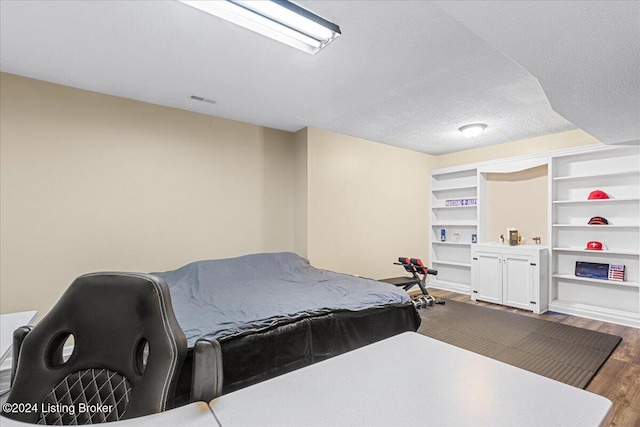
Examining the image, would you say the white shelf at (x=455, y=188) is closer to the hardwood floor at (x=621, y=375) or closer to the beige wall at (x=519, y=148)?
the beige wall at (x=519, y=148)

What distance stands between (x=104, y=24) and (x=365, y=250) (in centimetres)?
404

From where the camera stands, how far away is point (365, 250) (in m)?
4.92

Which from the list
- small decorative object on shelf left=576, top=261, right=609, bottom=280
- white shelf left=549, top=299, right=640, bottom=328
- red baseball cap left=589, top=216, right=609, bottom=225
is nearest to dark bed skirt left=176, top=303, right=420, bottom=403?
white shelf left=549, top=299, right=640, bottom=328

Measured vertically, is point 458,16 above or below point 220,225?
above

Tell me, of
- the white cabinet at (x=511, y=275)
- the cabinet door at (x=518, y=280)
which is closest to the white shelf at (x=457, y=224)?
the white cabinet at (x=511, y=275)

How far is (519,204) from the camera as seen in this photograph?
4922mm

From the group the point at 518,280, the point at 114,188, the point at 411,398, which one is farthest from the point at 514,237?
the point at 114,188

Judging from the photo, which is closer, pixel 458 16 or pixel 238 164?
pixel 458 16

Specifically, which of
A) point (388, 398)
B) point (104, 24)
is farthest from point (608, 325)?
point (104, 24)

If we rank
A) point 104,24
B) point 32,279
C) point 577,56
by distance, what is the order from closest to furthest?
point 577,56
point 104,24
point 32,279

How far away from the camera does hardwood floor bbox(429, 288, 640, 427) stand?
6.50 feet

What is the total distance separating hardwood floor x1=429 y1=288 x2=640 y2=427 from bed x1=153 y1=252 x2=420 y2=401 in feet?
4.52

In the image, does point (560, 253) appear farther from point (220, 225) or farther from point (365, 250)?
point (220, 225)

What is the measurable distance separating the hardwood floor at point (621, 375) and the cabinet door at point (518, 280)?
36 centimetres
